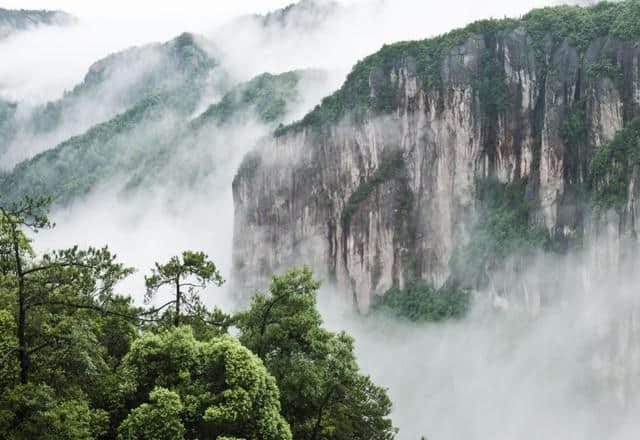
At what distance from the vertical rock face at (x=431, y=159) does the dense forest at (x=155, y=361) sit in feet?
180

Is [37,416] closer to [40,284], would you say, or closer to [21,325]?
[21,325]

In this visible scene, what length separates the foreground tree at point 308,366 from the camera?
28.1 metres

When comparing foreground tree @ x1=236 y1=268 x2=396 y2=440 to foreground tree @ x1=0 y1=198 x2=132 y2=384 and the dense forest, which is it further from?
foreground tree @ x1=0 y1=198 x2=132 y2=384

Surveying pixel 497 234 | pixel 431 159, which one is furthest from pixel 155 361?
pixel 431 159

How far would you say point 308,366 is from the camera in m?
28.2

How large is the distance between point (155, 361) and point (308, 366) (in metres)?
6.54

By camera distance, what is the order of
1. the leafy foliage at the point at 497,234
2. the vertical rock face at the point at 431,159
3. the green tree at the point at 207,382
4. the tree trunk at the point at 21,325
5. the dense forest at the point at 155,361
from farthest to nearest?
1. the leafy foliage at the point at 497,234
2. the vertical rock face at the point at 431,159
3. the green tree at the point at 207,382
4. the dense forest at the point at 155,361
5. the tree trunk at the point at 21,325

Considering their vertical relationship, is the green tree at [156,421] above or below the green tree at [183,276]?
below

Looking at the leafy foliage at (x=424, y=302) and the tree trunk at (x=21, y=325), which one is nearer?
the tree trunk at (x=21, y=325)

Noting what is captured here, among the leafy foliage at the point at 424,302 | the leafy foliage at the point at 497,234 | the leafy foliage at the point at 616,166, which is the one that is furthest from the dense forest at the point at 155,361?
the leafy foliage at the point at 424,302

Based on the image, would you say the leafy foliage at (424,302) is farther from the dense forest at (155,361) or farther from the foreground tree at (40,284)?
the foreground tree at (40,284)

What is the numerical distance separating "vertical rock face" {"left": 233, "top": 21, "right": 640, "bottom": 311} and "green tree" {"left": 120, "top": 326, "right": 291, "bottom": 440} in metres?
60.6

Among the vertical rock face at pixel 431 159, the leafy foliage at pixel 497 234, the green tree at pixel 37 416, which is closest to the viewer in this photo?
the green tree at pixel 37 416

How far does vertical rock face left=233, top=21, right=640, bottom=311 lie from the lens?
8481 centimetres
